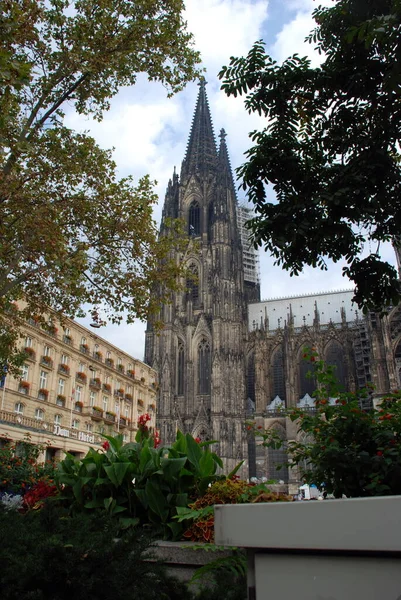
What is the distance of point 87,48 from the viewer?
970 centimetres

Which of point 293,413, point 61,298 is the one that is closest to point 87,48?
point 61,298

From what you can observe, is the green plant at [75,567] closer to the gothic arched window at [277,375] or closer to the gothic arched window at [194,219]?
the gothic arched window at [277,375]

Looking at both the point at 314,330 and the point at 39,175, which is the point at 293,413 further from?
the point at 314,330

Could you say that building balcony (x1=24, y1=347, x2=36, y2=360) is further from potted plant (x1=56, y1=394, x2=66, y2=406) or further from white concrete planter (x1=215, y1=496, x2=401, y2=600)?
white concrete planter (x1=215, y1=496, x2=401, y2=600)

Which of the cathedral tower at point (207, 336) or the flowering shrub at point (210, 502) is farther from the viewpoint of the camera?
the cathedral tower at point (207, 336)

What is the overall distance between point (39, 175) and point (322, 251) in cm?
644

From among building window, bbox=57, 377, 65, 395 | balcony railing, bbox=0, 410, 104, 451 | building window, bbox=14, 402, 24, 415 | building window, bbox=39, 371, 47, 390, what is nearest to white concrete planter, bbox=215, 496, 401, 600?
balcony railing, bbox=0, 410, 104, 451

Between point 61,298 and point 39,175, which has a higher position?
point 39,175

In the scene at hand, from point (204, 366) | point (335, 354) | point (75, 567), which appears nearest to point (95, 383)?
point (204, 366)

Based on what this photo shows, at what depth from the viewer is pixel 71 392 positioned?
103ft

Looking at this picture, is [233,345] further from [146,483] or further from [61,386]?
[146,483]

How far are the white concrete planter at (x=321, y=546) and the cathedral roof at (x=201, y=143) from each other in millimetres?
62370

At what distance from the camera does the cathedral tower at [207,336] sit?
49.2m

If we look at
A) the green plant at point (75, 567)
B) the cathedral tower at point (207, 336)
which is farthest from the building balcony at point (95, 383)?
the green plant at point (75, 567)
